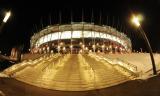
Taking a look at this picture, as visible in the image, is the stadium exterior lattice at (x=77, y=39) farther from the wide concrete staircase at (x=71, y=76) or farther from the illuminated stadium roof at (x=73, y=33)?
the wide concrete staircase at (x=71, y=76)

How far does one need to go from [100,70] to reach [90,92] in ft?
14.2

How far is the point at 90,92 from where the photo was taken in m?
18.4

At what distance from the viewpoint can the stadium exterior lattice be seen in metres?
49.8

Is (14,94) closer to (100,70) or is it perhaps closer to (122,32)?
(100,70)

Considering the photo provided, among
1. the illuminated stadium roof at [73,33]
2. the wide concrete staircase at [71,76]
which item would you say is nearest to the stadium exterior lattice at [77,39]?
the illuminated stadium roof at [73,33]

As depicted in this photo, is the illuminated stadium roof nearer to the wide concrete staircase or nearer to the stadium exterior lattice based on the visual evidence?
the stadium exterior lattice

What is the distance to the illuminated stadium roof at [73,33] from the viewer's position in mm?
52928

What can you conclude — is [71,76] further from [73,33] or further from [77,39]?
[73,33]

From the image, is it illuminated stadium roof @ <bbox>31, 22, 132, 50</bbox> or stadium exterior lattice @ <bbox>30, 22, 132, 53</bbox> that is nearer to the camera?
stadium exterior lattice @ <bbox>30, 22, 132, 53</bbox>

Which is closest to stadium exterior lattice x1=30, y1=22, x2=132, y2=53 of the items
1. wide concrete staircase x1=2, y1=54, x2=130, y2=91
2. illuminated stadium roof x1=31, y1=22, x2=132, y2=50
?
illuminated stadium roof x1=31, y1=22, x2=132, y2=50

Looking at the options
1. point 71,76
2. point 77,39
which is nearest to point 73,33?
point 77,39

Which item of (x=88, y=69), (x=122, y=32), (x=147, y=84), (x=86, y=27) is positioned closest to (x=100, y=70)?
(x=88, y=69)

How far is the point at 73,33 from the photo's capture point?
174ft

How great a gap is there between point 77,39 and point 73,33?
201 cm
